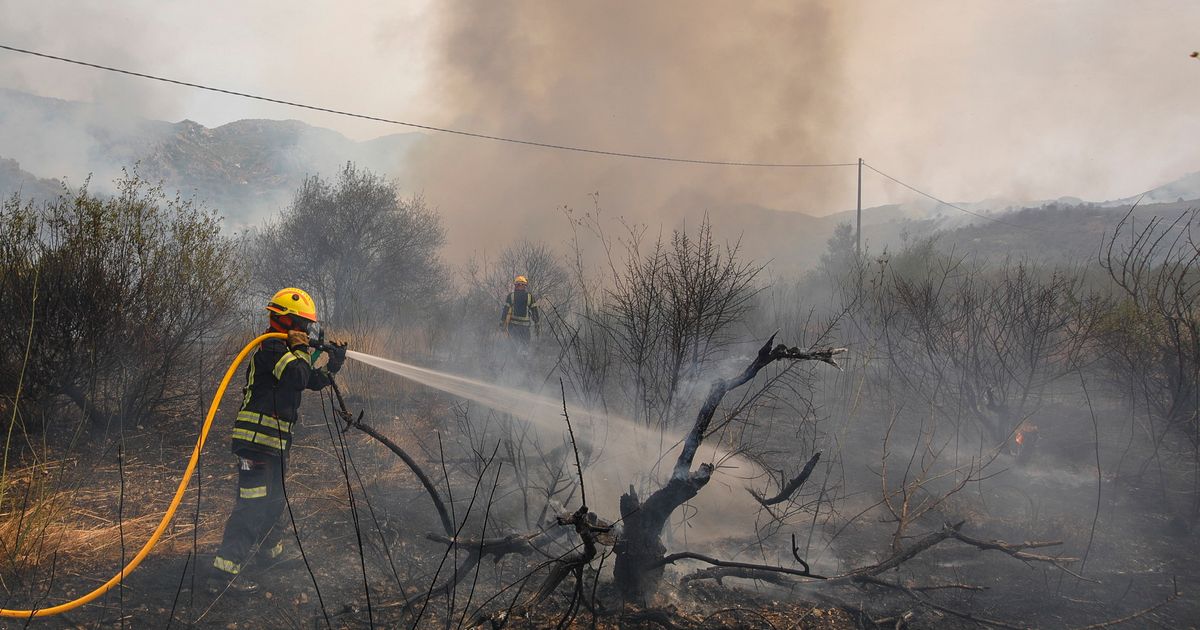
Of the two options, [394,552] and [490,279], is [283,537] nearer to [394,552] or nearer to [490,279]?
[394,552]

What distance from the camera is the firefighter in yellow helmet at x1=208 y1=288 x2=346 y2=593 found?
149 inches

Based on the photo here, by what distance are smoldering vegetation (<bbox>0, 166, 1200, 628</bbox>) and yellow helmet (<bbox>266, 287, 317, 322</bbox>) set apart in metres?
0.74

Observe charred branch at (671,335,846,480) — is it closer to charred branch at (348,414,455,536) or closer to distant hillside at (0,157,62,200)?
charred branch at (348,414,455,536)

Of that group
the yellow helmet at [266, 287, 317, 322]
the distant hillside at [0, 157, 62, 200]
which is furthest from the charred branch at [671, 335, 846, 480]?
the distant hillside at [0, 157, 62, 200]

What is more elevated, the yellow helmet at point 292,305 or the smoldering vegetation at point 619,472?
the yellow helmet at point 292,305

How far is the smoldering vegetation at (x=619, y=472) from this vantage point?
3.64 m

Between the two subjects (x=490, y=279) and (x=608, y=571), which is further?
(x=490, y=279)

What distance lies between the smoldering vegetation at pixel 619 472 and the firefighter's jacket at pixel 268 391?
1.56 feet

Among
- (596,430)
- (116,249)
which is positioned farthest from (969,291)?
(116,249)

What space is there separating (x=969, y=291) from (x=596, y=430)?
4.68 m

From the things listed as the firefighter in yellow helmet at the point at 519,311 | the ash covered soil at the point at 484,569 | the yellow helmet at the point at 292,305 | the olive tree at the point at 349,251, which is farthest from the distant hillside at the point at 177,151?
the yellow helmet at the point at 292,305

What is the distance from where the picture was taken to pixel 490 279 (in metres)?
19.3

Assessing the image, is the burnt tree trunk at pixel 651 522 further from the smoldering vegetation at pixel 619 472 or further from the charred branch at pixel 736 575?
the charred branch at pixel 736 575

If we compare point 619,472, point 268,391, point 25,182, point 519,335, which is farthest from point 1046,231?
point 25,182
